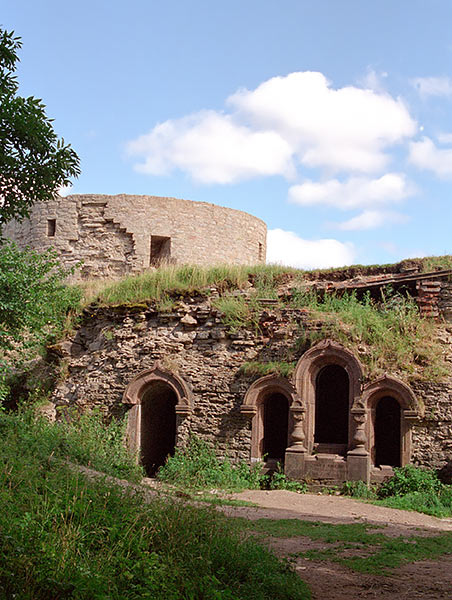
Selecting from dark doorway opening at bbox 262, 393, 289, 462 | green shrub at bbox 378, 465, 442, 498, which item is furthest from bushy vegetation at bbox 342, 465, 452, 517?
dark doorway opening at bbox 262, 393, 289, 462

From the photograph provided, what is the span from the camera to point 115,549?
581 centimetres

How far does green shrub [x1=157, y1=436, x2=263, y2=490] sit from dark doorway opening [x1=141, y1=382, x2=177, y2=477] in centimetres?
89

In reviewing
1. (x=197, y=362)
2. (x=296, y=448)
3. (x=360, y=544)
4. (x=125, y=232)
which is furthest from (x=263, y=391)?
(x=125, y=232)

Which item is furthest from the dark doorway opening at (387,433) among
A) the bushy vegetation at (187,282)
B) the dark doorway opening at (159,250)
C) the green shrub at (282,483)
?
the dark doorway opening at (159,250)

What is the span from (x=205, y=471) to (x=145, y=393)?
8.60 ft

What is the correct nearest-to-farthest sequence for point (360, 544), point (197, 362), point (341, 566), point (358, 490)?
point (341, 566), point (360, 544), point (358, 490), point (197, 362)

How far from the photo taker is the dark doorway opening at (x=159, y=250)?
23.4 meters

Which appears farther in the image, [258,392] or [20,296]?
[258,392]

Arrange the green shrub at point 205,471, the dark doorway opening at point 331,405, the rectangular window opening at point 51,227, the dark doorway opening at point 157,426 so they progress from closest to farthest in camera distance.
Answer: the green shrub at point 205,471 → the dark doorway opening at point 157,426 → the dark doorway opening at point 331,405 → the rectangular window opening at point 51,227

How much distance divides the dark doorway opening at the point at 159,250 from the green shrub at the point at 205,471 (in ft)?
32.3

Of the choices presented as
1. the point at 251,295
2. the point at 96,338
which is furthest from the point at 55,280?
the point at 251,295

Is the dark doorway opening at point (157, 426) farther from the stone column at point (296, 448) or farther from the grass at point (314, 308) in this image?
the stone column at point (296, 448)

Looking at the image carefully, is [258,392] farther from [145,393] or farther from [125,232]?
[125,232]

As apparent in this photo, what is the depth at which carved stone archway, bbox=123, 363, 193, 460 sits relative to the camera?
15.0 metres
